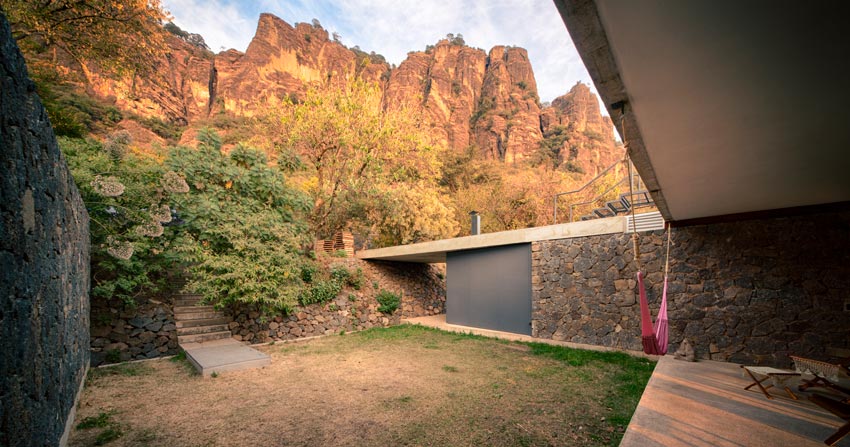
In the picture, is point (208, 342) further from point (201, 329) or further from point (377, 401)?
point (377, 401)

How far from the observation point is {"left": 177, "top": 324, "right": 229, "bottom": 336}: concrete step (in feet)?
22.2

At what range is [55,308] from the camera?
2.54m

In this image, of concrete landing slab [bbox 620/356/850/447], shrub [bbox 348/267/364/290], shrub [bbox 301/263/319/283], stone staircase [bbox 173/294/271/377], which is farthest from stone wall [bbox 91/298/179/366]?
concrete landing slab [bbox 620/356/850/447]

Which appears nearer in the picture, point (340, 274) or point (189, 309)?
point (189, 309)

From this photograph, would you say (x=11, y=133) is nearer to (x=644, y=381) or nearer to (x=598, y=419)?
(x=598, y=419)

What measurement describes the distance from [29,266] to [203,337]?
6195 millimetres

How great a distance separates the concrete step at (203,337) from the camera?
21.8 feet

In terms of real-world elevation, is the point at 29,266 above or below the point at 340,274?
above

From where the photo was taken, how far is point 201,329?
706cm

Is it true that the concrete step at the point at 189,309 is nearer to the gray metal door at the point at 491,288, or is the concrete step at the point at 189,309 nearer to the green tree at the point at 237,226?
the green tree at the point at 237,226

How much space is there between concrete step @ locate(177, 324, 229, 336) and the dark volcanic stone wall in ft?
13.8

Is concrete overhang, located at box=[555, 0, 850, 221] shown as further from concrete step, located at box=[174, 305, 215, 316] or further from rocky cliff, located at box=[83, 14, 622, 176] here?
rocky cliff, located at box=[83, 14, 622, 176]

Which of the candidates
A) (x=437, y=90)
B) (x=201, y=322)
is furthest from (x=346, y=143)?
(x=437, y=90)

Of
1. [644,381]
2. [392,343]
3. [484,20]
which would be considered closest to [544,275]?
[644,381]
